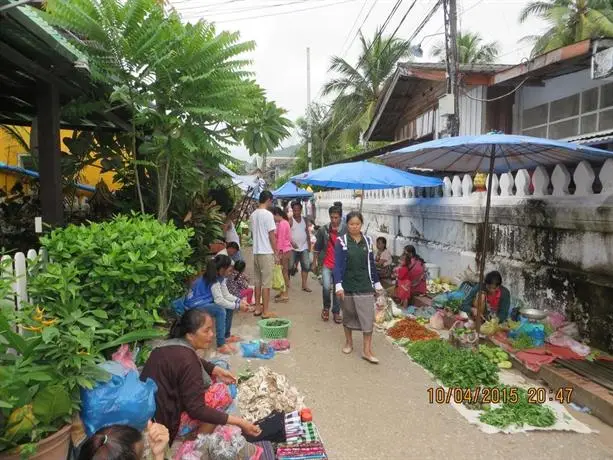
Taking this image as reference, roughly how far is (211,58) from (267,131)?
53.6 inches

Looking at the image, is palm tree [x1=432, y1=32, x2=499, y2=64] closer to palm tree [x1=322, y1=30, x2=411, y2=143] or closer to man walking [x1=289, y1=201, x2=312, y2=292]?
palm tree [x1=322, y1=30, x2=411, y2=143]

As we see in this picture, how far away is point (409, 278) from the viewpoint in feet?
25.1

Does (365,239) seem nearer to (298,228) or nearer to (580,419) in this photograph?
(580,419)

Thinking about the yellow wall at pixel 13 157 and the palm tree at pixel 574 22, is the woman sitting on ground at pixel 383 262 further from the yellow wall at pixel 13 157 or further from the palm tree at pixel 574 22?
the palm tree at pixel 574 22

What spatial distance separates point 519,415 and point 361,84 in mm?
21696

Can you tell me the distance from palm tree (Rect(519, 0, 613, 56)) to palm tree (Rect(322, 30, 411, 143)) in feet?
20.9

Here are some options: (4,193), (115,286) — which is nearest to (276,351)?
(115,286)

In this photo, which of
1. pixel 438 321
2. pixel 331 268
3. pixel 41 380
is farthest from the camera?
pixel 331 268

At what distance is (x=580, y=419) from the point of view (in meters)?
3.94

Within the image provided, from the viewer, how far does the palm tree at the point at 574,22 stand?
18422mm

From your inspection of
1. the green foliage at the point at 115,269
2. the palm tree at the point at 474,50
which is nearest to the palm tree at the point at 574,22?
the palm tree at the point at 474,50

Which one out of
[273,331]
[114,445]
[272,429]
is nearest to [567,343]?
[273,331]

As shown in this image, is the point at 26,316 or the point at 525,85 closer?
the point at 26,316

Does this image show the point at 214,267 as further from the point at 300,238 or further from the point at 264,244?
the point at 300,238
